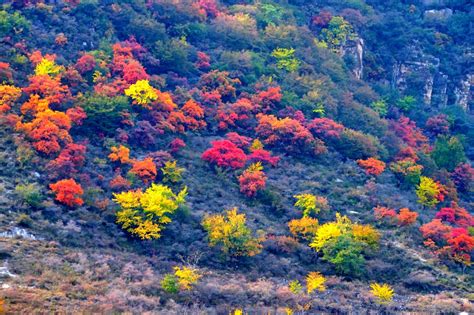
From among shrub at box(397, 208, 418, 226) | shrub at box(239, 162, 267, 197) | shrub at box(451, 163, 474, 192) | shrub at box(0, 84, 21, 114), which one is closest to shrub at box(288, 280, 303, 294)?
shrub at box(239, 162, 267, 197)

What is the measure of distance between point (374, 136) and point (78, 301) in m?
31.8

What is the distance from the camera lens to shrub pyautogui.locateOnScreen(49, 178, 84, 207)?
31031mm

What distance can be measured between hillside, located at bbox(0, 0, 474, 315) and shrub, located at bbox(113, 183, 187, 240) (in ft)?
0.39

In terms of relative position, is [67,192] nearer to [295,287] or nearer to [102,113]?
[102,113]

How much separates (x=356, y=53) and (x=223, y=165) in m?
27.3

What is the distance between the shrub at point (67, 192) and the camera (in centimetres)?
3103

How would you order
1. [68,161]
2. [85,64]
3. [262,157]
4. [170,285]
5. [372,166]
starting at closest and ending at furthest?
[170,285], [68,161], [262,157], [85,64], [372,166]

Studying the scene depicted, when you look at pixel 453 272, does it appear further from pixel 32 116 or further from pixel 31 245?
pixel 32 116

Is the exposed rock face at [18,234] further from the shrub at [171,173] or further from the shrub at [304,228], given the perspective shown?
the shrub at [304,228]

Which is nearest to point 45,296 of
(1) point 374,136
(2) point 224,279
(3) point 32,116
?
(2) point 224,279

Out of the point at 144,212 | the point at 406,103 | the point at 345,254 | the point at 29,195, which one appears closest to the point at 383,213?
the point at 345,254

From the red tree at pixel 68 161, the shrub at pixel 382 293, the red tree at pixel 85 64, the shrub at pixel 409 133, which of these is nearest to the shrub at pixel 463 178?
the shrub at pixel 409 133

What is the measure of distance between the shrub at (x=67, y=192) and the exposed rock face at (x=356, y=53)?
3574cm

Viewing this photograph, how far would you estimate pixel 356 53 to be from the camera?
61188mm
